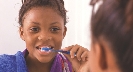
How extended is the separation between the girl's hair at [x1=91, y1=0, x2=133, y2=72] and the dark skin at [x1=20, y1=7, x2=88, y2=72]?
15.8 inches

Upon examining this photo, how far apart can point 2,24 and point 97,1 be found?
104cm

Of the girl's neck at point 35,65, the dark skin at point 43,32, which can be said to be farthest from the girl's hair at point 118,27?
the girl's neck at point 35,65


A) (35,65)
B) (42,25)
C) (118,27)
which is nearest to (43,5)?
(42,25)

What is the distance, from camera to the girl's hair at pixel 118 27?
1.01ft

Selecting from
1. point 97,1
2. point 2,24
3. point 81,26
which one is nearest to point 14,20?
point 2,24

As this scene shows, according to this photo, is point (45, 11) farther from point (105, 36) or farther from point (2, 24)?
point (2, 24)

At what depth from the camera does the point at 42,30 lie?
0.77 meters

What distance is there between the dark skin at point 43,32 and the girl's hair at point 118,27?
0.40m

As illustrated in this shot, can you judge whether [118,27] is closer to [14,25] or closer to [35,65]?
[35,65]

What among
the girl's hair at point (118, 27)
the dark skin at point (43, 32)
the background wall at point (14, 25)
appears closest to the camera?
the girl's hair at point (118, 27)

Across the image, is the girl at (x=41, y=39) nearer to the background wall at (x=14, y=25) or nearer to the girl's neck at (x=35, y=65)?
the girl's neck at (x=35, y=65)

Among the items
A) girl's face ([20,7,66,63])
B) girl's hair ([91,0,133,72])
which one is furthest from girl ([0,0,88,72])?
girl's hair ([91,0,133,72])

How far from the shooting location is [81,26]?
1249mm

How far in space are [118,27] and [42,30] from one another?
0.48 meters
